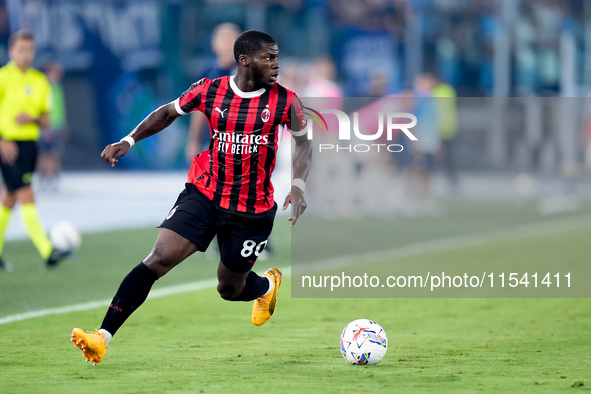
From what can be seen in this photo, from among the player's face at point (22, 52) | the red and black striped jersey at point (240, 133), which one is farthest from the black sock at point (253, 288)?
the player's face at point (22, 52)

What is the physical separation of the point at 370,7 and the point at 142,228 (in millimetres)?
18504

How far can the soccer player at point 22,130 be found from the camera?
1040 cm

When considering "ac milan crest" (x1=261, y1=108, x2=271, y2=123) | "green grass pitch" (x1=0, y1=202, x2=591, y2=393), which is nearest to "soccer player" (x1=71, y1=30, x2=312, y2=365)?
"ac milan crest" (x1=261, y1=108, x2=271, y2=123)

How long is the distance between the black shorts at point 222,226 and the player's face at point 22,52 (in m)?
4.54

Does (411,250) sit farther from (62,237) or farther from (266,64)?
(266,64)

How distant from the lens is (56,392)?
531 centimetres

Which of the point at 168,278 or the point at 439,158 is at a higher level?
the point at 439,158

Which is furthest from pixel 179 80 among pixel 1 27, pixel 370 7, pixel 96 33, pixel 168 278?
pixel 168 278

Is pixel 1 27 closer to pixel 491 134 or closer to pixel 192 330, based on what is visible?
pixel 491 134

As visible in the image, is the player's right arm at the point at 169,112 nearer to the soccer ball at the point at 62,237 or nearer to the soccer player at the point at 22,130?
the soccer player at the point at 22,130

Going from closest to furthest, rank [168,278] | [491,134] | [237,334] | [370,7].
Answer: [237,334] → [168,278] → [491,134] → [370,7]

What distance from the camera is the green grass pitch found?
220 inches

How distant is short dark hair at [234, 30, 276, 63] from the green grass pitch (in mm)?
1814

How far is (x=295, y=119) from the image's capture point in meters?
6.38
